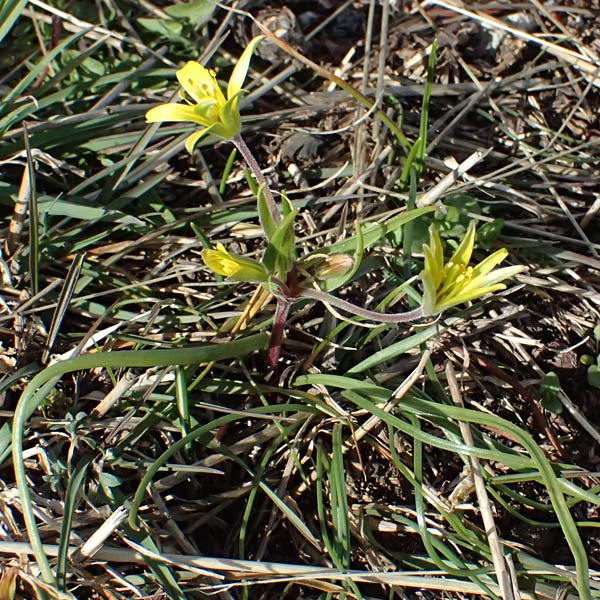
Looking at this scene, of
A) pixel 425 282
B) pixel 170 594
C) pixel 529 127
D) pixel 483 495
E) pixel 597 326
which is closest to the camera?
pixel 425 282

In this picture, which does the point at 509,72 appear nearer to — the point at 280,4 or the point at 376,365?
the point at 280,4

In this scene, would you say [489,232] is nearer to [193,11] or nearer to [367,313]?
[367,313]

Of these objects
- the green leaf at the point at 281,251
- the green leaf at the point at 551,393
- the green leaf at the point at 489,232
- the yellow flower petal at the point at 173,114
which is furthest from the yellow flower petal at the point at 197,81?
the green leaf at the point at 551,393

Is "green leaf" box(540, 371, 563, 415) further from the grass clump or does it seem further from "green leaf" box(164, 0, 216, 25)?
"green leaf" box(164, 0, 216, 25)

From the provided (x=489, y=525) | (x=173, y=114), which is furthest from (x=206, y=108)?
(x=489, y=525)

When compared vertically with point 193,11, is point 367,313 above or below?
below

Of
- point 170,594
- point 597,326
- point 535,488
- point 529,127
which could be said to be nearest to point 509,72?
point 529,127

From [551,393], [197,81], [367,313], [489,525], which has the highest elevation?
[197,81]

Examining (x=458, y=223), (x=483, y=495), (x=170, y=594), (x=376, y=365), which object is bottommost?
(x=170, y=594)
